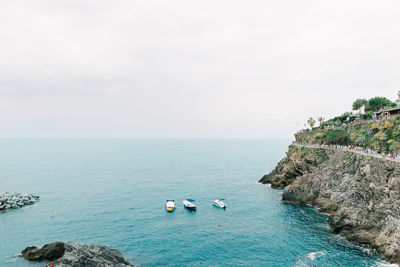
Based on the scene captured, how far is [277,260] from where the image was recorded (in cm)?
3956

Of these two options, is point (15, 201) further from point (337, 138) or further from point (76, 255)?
point (337, 138)

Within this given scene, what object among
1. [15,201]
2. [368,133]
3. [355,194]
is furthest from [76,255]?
[368,133]

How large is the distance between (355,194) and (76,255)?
59.1m

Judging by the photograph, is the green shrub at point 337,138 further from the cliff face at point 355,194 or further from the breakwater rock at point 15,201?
the breakwater rock at point 15,201

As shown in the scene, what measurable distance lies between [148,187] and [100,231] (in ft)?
130

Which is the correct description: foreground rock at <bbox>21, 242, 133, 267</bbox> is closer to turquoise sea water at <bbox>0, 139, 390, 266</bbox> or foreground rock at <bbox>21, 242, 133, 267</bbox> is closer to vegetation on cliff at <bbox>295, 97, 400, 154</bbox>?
turquoise sea water at <bbox>0, 139, 390, 266</bbox>

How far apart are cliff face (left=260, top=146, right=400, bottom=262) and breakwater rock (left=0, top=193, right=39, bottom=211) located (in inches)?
3320

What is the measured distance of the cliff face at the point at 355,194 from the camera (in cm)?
4209

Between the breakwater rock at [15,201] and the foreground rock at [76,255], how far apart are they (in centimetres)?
3564

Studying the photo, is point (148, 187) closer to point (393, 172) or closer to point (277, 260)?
point (277, 260)

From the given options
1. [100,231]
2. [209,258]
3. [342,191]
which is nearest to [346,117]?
[342,191]

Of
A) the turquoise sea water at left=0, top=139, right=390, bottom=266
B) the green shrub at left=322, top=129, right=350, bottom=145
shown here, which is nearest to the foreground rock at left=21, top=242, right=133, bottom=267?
the turquoise sea water at left=0, top=139, right=390, bottom=266

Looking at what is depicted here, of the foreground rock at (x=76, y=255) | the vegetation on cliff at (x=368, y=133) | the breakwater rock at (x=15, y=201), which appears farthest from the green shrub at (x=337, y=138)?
the breakwater rock at (x=15, y=201)

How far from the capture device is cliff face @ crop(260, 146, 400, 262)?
42.1 m
